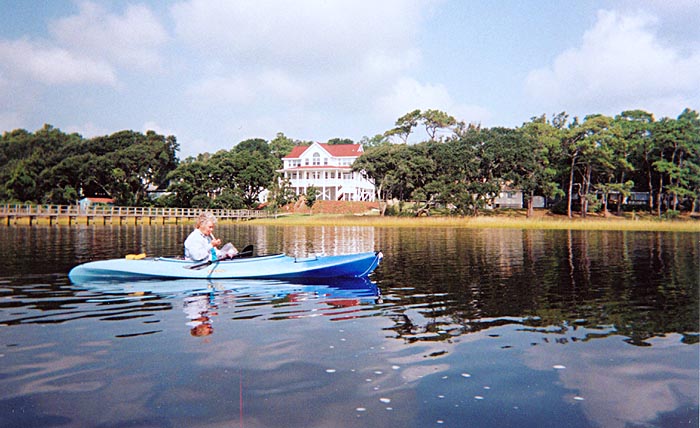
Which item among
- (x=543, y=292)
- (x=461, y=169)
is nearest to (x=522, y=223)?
(x=461, y=169)

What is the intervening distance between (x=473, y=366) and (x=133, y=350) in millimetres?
4572

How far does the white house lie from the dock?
1500 centimetres

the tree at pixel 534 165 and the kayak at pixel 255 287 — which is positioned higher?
the tree at pixel 534 165

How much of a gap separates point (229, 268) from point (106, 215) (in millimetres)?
51669

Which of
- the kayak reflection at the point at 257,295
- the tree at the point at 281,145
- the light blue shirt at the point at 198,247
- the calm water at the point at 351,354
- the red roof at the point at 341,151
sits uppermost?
the tree at the point at 281,145

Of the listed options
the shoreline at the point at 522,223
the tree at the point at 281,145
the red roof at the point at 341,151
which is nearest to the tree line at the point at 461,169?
the shoreline at the point at 522,223

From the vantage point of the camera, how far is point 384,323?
936 cm

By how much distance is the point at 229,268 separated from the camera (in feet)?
44.7

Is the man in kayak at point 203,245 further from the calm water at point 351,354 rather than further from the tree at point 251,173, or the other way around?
the tree at point 251,173

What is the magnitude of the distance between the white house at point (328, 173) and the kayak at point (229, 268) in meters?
63.3

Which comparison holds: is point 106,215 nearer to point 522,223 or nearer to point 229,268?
point 522,223

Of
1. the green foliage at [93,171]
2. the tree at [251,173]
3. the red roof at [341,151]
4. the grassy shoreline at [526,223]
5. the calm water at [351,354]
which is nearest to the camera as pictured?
the calm water at [351,354]

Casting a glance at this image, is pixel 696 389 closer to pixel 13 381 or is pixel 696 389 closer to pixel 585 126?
pixel 13 381

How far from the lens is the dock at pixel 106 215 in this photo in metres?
55.9
